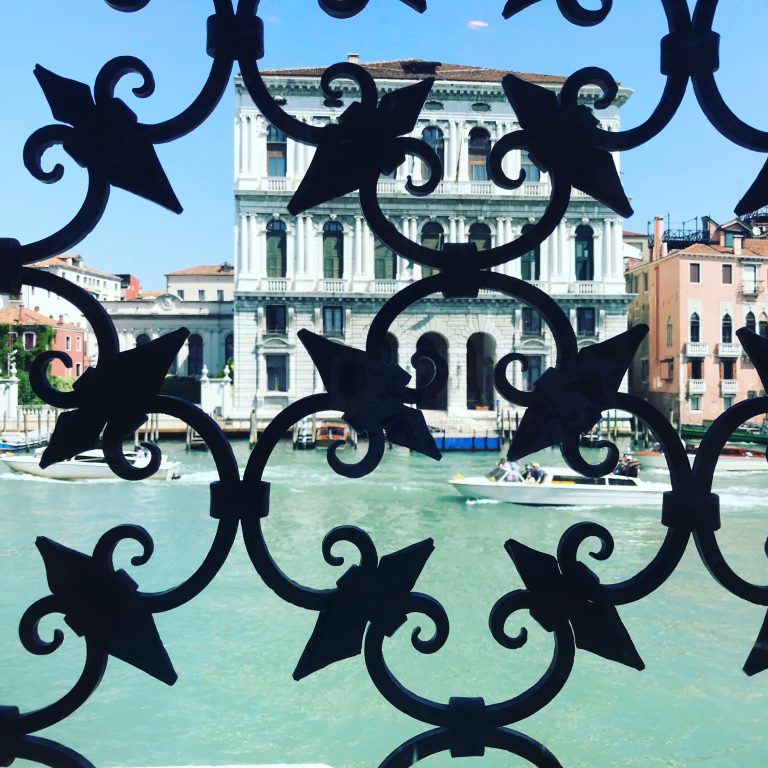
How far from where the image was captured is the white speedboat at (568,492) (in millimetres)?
10266

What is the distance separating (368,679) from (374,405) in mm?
4621

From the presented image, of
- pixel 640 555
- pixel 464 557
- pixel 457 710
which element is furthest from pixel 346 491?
pixel 457 710

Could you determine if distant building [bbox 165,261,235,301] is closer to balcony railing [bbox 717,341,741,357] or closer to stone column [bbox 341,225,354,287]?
stone column [bbox 341,225,354,287]

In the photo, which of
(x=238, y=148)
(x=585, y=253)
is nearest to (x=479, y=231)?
(x=585, y=253)

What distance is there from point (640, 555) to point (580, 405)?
769 centimetres

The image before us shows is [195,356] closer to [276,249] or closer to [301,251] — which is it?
[276,249]

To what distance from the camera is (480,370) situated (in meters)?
19.7

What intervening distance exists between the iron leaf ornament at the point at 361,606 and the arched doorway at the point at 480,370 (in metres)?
17.9

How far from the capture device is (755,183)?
75cm

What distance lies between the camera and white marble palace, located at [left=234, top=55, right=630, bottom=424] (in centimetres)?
1778

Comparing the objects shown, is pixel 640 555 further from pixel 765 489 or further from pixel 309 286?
pixel 309 286

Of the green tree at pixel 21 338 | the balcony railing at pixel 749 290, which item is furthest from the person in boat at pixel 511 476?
the green tree at pixel 21 338

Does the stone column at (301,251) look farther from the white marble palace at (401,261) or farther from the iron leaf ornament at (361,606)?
the iron leaf ornament at (361,606)

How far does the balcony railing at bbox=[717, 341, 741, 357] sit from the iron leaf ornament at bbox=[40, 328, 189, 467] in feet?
63.5
